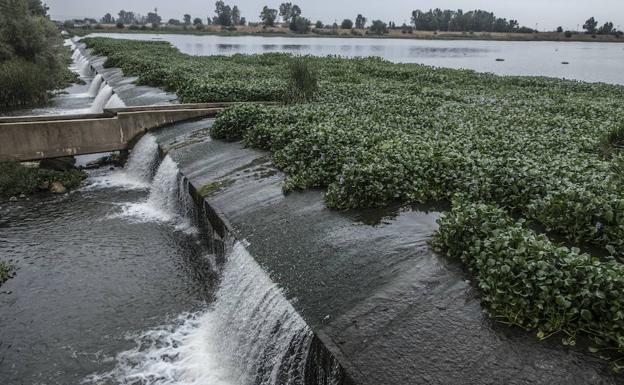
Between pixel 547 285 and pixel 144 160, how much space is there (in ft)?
50.9

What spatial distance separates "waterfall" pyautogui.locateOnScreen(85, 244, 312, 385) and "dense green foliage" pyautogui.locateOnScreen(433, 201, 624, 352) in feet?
9.45

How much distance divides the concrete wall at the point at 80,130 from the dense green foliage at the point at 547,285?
626 inches

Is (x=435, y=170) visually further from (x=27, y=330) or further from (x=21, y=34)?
(x=21, y=34)

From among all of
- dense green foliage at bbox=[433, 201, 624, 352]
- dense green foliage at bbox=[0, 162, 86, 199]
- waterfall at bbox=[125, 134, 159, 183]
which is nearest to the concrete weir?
dense green foliage at bbox=[433, 201, 624, 352]

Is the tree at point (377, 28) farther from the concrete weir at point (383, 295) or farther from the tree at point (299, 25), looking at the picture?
the concrete weir at point (383, 295)

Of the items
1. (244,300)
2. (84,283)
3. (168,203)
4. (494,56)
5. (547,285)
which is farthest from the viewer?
(494,56)

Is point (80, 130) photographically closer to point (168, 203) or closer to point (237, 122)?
point (168, 203)

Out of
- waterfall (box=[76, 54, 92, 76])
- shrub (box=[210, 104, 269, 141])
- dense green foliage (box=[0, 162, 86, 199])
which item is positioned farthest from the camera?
waterfall (box=[76, 54, 92, 76])

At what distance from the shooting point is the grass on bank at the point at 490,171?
20.3ft

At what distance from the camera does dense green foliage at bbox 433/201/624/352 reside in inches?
226

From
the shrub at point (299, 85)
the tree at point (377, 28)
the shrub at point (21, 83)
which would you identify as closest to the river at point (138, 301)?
the shrub at point (299, 85)

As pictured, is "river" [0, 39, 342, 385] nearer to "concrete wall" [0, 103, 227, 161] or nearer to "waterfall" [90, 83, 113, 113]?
"concrete wall" [0, 103, 227, 161]

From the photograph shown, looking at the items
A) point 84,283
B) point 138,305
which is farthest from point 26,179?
point 138,305

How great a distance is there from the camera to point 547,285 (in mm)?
6180
